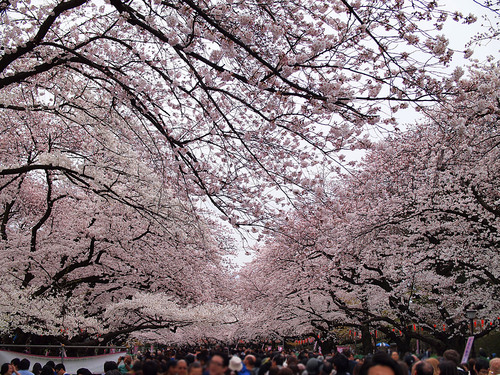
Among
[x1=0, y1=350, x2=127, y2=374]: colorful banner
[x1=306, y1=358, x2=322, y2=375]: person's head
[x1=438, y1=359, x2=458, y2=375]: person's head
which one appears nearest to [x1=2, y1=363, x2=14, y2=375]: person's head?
[x1=0, y1=350, x2=127, y2=374]: colorful banner

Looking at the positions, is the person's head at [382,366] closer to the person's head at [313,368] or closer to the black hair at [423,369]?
the black hair at [423,369]

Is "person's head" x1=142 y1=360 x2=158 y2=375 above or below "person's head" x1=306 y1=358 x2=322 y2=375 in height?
above

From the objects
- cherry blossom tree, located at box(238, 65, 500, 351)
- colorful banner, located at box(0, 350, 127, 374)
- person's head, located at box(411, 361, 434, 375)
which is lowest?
colorful banner, located at box(0, 350, 127, 374)

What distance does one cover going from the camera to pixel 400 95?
4703mm

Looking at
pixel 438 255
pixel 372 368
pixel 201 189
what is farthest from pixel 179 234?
pixel 372 368

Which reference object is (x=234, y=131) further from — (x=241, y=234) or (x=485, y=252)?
(x=485, y=252)

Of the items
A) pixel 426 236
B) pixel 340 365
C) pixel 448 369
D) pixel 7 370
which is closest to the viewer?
pixel 448 369

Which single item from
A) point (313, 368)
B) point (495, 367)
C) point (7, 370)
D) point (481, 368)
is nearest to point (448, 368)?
point (495, 367)

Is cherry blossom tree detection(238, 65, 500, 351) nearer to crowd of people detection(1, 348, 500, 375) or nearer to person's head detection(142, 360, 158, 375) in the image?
crowd of people detection(1, 348, 500, 375)

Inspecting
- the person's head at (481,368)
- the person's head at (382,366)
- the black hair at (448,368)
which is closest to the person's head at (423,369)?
the black hair at (448,368)

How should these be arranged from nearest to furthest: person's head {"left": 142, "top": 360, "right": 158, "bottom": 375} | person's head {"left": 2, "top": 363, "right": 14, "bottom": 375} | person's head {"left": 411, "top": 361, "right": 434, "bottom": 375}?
person's head {"left": 142, "top": 360, "right": 158, "bottom": 375}
person's head {"left": 411, "top": 361, "right": 434, "bottom": 375}
person's head {"left": 2, "top": 363, "right": 14, "bottom": 375}

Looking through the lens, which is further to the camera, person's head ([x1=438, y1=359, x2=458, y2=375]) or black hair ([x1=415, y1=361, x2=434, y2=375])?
person's head ([x1=438, y1=359, x2=458, y2=375])

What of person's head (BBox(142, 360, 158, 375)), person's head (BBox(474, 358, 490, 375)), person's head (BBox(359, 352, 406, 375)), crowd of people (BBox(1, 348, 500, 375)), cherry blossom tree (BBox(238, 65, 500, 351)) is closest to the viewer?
person's head (BBox(359, 352, 406, 375))

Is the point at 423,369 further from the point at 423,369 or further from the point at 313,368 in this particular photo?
the point at 313,368
